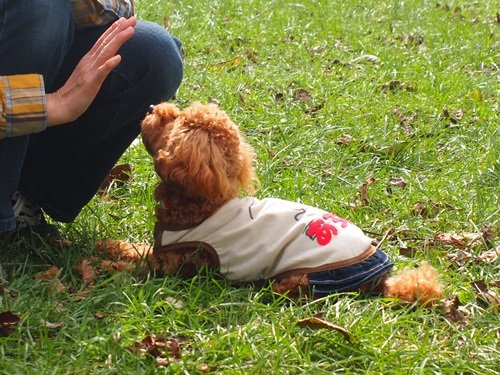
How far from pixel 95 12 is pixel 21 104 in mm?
509

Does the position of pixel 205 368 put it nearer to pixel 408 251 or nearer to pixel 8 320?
pixel 8 320

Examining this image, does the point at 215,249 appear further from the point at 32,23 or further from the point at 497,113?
the point at 497,113

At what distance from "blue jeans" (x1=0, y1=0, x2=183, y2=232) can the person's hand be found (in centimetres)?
9

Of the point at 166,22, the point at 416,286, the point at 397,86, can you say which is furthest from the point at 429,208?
the point at 166,22

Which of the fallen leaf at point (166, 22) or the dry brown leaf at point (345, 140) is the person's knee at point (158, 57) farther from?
the fallen leaf at point (166, 22)

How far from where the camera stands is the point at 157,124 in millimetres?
3162

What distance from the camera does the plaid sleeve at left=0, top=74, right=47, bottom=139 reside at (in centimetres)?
288

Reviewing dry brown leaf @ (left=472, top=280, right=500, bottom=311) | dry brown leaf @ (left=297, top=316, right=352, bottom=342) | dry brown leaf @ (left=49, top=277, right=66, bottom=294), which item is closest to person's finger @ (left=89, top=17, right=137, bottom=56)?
dry brown leaf @ (left=49, top=277, right=66, bottom=294)

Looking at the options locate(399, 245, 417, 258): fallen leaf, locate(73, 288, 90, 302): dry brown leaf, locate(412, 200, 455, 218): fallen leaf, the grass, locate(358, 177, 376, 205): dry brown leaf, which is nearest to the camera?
the grass

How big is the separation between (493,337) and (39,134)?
1.75m

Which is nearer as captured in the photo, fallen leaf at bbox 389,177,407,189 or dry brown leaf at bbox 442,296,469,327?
dry brown leaf at bbox 442,296,469,327

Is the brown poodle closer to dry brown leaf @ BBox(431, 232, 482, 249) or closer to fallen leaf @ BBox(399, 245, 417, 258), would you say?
fallen leaf @ BBox(399, 245, 417, 258)

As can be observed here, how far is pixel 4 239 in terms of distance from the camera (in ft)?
11.2

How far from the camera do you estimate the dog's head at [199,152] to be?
299cm
